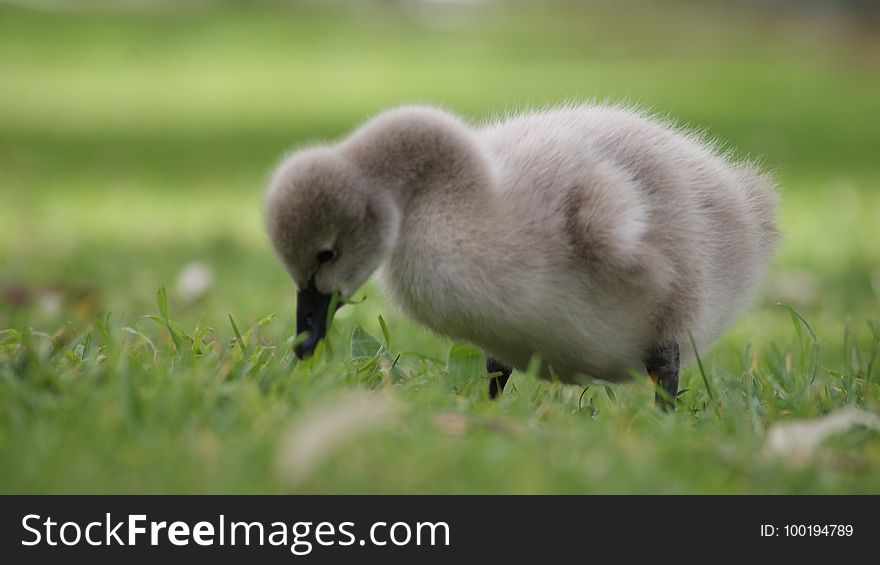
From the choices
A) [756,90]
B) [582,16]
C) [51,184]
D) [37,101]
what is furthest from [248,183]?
[582,16]

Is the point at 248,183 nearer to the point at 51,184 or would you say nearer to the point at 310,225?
the point at 51,184

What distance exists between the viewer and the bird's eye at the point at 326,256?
12.0ft

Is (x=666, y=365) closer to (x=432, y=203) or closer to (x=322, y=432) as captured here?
(x=432, y=203)

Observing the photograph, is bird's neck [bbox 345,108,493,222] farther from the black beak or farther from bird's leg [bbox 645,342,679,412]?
bird's leg [bbox 645,342,679,412]

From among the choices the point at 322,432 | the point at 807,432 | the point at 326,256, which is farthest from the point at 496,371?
the point at 322,432

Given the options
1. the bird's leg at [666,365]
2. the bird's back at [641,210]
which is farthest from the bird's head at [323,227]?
the bird's leg at [666,365]

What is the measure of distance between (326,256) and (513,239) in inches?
23.1

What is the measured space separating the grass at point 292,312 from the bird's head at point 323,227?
20 cm

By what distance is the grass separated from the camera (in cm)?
292

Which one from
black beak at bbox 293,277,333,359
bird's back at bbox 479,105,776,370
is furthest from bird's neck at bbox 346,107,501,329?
black beak at bbox 293,277,333,359

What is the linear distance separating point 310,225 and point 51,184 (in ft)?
32.4

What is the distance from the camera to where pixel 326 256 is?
3666mm

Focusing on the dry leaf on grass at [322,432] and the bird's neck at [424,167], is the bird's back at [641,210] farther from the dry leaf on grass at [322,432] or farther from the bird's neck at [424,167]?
the dry leaf on grass at [322,432]

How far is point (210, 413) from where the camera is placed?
10.5ft
